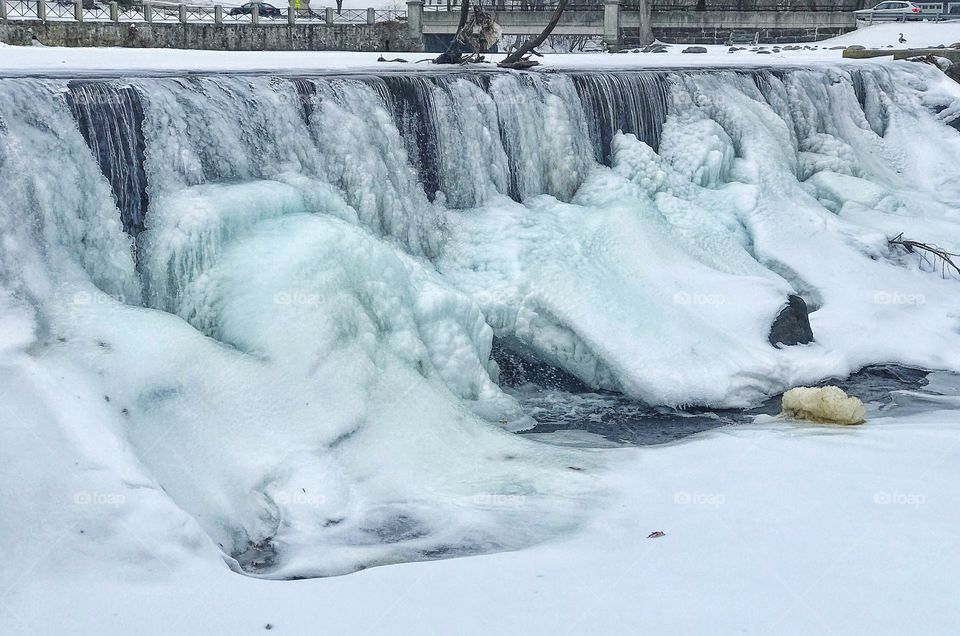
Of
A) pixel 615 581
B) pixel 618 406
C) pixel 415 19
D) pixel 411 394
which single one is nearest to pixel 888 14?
pixel 415 19

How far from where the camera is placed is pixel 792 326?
875cm

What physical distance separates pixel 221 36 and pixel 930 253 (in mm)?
15081

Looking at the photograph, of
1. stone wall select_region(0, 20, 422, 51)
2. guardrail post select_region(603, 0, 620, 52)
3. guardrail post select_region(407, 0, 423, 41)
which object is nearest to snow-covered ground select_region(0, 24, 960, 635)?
stone wall select_region(0, 20, 422, 51)

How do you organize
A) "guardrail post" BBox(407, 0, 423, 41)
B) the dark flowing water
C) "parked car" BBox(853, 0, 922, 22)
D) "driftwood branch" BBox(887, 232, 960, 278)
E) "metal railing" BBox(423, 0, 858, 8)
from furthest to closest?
"parked car" BBox(853, 0, 922, 22) → "metal railing" BBox(423, 0, 858, 8) → "guardrail post" BBox(407, 0, 423, 41) → "driftwood branch" BBox(887, 232, 960, 278) → the dark flowing water

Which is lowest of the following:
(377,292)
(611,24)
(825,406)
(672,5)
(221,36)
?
(825,406)

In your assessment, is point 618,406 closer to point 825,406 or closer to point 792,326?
point 825,406

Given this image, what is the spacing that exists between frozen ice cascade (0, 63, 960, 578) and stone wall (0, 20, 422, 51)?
12217 mm

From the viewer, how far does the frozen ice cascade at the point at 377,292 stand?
5.44 metres

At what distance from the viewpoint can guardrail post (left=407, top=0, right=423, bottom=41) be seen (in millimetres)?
24141

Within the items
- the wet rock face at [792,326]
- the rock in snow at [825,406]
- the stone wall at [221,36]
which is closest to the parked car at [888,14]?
the stone wall at [221,36]

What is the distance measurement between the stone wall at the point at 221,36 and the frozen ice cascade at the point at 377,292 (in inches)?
481

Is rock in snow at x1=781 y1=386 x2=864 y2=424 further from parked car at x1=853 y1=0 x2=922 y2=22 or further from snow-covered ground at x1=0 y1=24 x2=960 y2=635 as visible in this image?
parked car at x1=853 y1=0 x2=922 y2=22

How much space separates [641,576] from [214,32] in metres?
18.8

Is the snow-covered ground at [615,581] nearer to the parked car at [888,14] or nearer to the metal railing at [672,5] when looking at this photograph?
the metal railing at [672,5]
